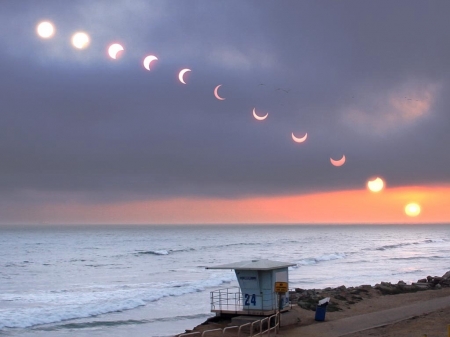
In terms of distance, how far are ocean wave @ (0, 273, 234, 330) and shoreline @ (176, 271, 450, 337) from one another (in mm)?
11777

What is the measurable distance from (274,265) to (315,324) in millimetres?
2740

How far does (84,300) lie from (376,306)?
68.4ft

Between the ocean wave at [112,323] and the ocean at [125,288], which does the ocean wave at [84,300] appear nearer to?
the ocean at [125,288]

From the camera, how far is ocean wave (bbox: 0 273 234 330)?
3319 centimetres

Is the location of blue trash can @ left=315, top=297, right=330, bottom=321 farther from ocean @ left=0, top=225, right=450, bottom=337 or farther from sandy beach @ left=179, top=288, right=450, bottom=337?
ocean @ left=0, top=225, right=450, bottom=337

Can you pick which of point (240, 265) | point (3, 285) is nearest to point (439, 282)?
point (240, 265)

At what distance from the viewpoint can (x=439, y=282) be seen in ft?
121

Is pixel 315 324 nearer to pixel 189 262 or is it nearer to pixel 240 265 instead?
pixel 240 265

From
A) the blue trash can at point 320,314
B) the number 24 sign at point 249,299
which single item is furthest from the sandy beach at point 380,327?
the number 24 sign at point 249,299

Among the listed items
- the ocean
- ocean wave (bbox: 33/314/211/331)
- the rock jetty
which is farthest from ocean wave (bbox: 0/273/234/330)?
the rock jetty

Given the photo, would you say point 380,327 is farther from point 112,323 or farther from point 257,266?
point 112,323

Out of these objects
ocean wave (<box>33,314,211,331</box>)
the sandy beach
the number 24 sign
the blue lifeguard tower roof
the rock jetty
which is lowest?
ocean wave (<box>33,314,211,331</box>)

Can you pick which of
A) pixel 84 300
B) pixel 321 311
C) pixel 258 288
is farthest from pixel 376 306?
pixel 84 300

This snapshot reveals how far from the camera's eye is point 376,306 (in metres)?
28.0
